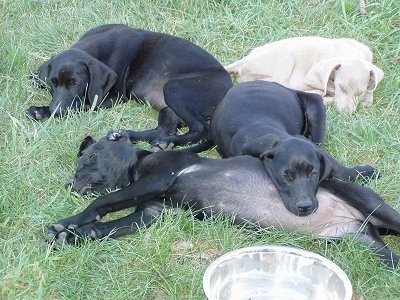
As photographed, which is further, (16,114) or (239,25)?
(239,25)

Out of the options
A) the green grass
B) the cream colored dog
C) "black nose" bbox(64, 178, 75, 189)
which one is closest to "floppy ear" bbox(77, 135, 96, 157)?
the green grass

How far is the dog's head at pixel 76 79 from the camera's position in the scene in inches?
247

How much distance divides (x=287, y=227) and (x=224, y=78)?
198 centimetres

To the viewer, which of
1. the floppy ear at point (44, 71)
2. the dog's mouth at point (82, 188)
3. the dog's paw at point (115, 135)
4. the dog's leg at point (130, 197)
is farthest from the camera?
the floppy ear at point (44, 71)

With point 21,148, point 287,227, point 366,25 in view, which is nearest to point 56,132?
point 21,148

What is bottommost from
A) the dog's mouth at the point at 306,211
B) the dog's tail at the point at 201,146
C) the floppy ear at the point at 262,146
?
the dog's tail at the point at 201,146

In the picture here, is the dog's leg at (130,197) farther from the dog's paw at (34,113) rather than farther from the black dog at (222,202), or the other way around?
the dog's paw at (34,113)

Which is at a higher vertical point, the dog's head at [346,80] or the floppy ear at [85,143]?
the floppy ear at [85,143]

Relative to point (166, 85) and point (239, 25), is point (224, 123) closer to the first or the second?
point (166, 85)

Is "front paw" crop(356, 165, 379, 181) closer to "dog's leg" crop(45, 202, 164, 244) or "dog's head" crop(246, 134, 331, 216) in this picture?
"dog's head" crop(246, 134, 331, 216)

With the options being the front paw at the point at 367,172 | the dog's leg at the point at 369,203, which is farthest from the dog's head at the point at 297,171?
the front paw at the point at 367,172

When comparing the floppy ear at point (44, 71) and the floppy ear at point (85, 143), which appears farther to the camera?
the floppy ear at point (44, 71)

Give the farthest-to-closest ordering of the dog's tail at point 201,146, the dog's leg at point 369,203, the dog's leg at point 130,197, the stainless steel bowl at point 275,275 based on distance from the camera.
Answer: the dog's tail at point 201,146
the dog's leg at point 130,197
the dog's leg at point 369,203
the stainless steel bowl at point 275,275

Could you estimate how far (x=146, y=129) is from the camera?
618 cm
